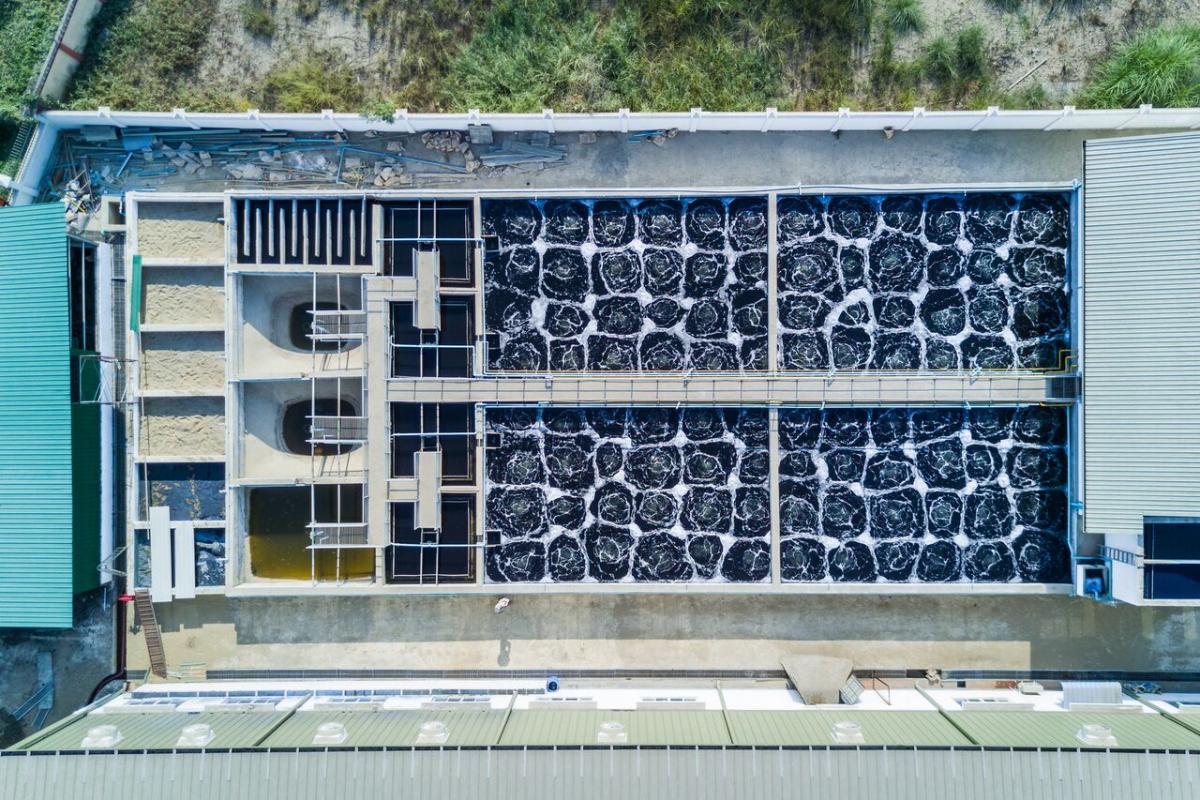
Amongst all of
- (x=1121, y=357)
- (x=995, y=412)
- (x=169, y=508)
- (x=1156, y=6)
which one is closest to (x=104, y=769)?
(x=169, y=508)

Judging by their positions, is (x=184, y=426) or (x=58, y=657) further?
(x=58, y=657)

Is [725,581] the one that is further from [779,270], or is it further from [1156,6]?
[1156,6]

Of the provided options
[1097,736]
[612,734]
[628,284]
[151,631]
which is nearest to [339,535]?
[151,631]

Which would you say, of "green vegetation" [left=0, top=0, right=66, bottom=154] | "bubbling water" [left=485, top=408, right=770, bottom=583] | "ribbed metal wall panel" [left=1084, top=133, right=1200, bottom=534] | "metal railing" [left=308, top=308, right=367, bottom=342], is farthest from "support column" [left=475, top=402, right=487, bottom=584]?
"ribbed metal wall panel" [left=1084, top=133, right=1200, bottom=534]

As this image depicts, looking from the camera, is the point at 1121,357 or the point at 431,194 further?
the point at 431,194

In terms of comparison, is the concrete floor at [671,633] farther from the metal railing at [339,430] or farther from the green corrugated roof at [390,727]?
the metal railing at [339,430]

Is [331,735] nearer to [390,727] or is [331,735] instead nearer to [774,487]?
[390,727]

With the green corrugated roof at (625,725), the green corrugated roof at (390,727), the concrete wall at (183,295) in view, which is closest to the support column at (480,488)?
the green corrugated roof at (390,727)
